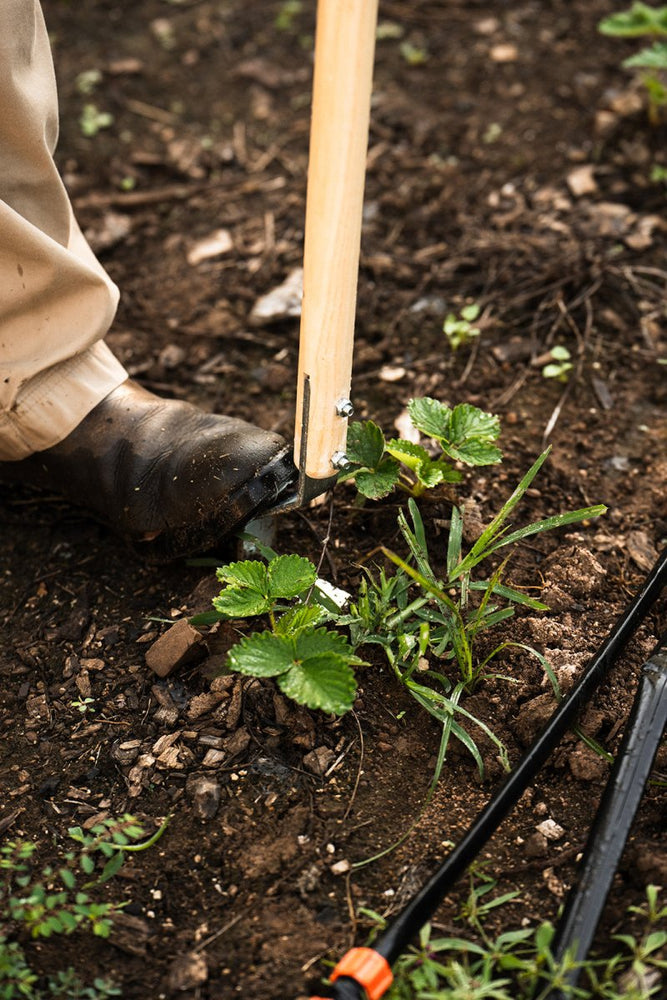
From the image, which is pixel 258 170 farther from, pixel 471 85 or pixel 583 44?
pixel 583 44

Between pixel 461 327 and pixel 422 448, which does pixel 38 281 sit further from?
pixel 461 327

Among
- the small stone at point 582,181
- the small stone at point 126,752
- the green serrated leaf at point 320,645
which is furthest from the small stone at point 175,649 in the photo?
the small stone at point 582,181

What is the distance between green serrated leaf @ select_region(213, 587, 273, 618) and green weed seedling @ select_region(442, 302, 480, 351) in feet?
3.38

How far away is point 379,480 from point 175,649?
49 cm

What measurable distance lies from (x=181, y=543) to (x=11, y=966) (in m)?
0.80

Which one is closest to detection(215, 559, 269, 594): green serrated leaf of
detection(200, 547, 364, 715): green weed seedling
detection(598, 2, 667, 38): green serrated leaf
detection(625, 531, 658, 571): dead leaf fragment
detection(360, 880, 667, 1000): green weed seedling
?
detection(200, 547, 364, 715): green weed seedling

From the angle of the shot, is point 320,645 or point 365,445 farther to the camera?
point 365,445

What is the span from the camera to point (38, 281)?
1.86 metres

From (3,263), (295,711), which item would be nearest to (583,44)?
(3,263)

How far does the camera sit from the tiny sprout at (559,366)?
2.29 metres

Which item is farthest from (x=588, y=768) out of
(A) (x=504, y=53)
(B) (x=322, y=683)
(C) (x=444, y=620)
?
(A) (x=504, y=53)

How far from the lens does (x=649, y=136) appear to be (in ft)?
9.84

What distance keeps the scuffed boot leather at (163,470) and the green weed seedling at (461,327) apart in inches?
27.5

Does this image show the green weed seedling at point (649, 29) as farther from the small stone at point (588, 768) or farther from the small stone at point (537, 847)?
the small stone at point (537, 847)
